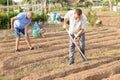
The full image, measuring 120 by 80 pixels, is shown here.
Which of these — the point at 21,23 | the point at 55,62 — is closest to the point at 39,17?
the point at 21,23

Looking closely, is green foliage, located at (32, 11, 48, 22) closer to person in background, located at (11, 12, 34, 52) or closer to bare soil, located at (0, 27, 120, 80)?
bare soil, located at (0, 27, 120, 80)

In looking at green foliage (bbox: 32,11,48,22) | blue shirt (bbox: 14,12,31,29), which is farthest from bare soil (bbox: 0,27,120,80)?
green foliage (bbox: 32,11,48,22)

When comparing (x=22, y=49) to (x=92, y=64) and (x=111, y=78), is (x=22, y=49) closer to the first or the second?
(x=92, y=64)

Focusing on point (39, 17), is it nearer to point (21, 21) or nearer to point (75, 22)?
point (21, 21)

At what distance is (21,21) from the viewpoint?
316 inches

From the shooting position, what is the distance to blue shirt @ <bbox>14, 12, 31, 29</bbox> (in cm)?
787

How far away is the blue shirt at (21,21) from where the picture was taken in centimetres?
787

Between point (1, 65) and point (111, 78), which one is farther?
point (1, 65)

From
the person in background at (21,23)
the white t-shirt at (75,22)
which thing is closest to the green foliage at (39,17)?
the person in background at (21,23)

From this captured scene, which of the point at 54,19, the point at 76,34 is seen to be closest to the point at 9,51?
the point at 76,34

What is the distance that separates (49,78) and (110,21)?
1415 cm

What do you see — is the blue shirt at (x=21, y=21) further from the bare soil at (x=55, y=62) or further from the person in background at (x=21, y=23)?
the bare soil at (x=55, y=62)

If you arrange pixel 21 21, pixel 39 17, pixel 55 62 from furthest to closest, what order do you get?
pixel 39 17
pixel 21 21
pixel 55 62

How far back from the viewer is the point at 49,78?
18.8ft
